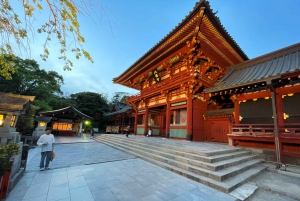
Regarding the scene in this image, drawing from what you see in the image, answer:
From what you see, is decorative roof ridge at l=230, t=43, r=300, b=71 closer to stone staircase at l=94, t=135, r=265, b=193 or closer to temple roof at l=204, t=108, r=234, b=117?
temple roof at l=204, t=108, r=234, b=117

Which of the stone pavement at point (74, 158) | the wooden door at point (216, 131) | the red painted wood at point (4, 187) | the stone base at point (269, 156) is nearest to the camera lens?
the red painted wood at point (4, 187)

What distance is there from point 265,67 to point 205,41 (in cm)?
371

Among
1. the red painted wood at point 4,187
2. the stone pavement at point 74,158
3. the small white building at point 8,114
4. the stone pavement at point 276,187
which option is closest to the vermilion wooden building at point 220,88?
the stone pavement at point 276,187

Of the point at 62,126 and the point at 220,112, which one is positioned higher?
the point at 220,112

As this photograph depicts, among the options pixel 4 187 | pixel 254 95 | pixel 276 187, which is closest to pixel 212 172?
pixel 276 187

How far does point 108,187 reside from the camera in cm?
331

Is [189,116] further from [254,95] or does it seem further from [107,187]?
[107,187]

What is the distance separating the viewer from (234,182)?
3.72 metres

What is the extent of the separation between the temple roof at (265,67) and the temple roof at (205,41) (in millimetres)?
1388

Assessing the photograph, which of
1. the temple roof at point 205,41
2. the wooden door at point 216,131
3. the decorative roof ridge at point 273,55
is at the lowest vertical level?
the wooden door at point 216,131

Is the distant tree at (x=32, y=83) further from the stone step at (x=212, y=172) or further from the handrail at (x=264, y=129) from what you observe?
the handrail at (x=264, y=129)

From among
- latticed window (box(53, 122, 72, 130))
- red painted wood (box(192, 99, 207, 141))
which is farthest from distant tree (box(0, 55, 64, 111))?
red painted wood (box(192, 99, 207, 141))

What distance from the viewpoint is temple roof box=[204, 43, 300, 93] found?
Answer: 257 inches

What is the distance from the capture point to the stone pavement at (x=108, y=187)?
9.51 feet
